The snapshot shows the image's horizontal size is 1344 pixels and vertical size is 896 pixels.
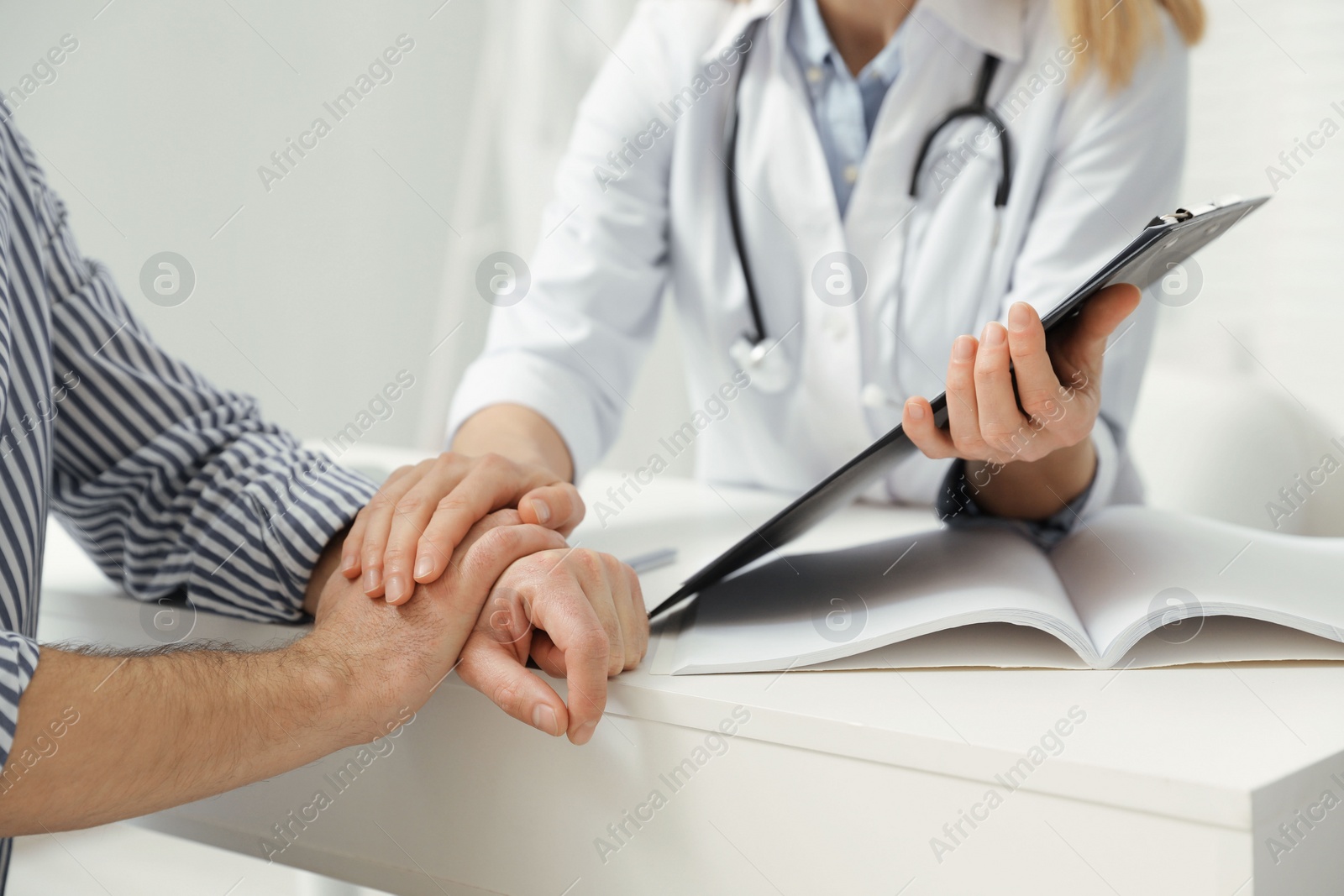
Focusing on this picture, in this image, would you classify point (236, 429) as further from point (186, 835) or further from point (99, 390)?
point (186, 835)

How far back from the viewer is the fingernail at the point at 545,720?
0.43 meters

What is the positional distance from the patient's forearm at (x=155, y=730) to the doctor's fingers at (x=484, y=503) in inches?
3.0

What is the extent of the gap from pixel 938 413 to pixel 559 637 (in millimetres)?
215

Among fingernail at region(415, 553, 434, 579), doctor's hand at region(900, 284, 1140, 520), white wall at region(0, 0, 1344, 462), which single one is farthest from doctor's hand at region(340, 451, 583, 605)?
white wall at region(0, 0, 1344, 462)

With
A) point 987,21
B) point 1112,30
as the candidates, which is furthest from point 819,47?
point 1112,30

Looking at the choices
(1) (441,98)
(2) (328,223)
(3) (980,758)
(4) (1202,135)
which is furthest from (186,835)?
(1) (441,98)

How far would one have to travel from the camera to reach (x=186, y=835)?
1.85ft

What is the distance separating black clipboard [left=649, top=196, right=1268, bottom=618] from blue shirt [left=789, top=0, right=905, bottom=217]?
0.48 metres

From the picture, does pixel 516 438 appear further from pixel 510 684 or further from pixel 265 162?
pixel 265 162

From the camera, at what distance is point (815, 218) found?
3.08 ft

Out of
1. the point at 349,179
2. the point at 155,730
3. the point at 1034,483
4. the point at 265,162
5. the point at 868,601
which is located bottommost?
the point at 1034,483

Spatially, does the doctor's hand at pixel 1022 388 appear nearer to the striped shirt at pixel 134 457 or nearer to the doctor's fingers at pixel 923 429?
the doctor's fingers at pixel 923 429

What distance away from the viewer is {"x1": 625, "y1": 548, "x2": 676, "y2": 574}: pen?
0.64 metres

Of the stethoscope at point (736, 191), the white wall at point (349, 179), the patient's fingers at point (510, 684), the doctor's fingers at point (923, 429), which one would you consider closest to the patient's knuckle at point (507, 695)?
the patient's fingers at point (510, 684)
